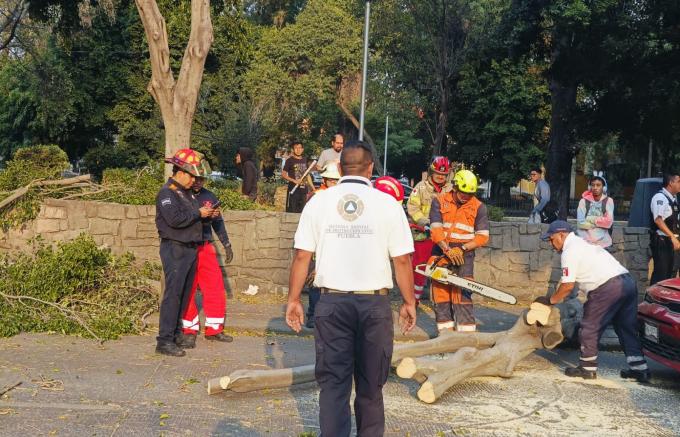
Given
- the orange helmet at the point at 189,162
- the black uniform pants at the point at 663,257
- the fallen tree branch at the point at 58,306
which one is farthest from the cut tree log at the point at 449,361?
the black uniform pants at the point at 663,257

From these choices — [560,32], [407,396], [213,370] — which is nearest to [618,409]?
[407,396]

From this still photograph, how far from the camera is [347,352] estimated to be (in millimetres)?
4789

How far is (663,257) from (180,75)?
760cm

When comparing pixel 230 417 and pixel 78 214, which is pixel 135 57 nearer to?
pixel 78 214

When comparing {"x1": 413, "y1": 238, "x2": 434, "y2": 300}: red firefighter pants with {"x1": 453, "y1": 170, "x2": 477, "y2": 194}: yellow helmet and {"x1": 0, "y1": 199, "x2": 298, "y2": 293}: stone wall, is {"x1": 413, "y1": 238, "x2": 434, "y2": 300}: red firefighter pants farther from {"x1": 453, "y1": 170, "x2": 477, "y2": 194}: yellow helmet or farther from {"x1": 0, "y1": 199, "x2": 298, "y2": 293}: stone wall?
{"x1": 0, "y1": 199, "x2": 298, "y2": 293}: stone wall

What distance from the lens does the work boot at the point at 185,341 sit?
814 centimetres

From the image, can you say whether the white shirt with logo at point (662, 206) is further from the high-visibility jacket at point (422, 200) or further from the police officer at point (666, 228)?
the high-visibility jacket at point (422, 200)

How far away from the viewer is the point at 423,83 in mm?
33156

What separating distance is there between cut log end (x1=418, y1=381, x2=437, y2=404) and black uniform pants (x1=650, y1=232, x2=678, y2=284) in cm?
590

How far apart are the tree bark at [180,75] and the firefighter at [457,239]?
5.84m

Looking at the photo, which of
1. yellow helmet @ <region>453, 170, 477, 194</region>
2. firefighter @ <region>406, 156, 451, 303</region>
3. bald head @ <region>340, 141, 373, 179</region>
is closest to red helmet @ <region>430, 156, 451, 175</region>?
firefighter @ <region>406, 156, 451, 303</region>

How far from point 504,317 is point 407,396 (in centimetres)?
410

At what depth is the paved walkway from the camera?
571 cm

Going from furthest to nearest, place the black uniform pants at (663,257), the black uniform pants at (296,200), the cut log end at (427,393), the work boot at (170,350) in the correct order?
the black uniform pants at (296,200) < the black uniform pants at (663,257) < the work boot at (170,350) < the cut log end at (427,393)
